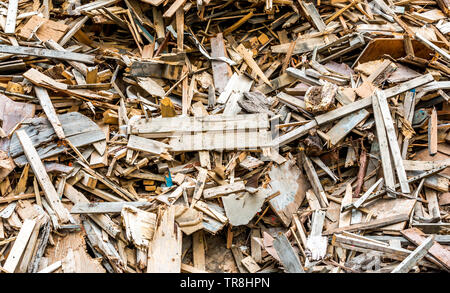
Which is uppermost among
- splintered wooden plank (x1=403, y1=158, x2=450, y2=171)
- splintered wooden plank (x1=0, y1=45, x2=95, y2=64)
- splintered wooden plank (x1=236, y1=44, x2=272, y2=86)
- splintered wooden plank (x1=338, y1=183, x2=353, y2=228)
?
splintered wooden plank (x1=236, y1=44, x2=272, y2=86)

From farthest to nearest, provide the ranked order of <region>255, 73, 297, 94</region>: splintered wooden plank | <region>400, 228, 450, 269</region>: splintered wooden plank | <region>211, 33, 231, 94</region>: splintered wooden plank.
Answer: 1. <region>211, 33, 231, 94</region>: splintered wooden plank
2. <region>255, 73, 297, 94</region>: splintered wooden plank
3. <region>400, 228, 450, 269</region>: splintered wooden plank

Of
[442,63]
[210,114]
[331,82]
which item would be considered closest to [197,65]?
[210,114]

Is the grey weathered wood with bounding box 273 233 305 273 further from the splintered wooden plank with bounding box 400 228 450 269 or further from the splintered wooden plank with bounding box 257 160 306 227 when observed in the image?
the splintered wooden plank with bounding box 400 228 450 269

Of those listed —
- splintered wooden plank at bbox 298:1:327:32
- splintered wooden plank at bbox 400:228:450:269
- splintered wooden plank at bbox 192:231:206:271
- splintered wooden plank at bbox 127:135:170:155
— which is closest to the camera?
splintered wooden plank at bbox 400:228:450:269

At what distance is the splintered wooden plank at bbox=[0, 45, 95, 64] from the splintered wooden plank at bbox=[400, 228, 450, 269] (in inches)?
190

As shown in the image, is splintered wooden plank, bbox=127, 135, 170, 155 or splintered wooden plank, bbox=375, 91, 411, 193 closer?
splintered wooden plank, bbox=375, 91, 411, 193

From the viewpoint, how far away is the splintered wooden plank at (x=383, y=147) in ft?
16.3

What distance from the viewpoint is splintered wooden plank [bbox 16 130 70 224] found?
4.72m

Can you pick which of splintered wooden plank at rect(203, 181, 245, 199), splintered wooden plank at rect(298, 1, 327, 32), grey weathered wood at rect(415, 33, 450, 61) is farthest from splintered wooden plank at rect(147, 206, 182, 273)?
grey weathered wood at rect(415, 33, 450, 61)

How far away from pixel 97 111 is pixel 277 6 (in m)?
3.39

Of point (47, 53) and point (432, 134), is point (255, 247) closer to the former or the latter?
point (432, 134)

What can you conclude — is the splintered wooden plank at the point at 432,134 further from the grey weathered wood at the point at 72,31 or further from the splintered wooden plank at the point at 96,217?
the grey weathered wood at the point at 72,31

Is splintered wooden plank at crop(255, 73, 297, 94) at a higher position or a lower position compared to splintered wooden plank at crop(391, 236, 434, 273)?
higher

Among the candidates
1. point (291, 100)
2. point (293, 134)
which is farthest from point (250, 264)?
point (291, 100)
